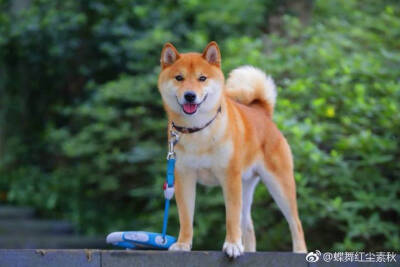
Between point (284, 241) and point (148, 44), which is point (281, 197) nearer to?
point (284, 241)

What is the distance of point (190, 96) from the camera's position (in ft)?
11.1

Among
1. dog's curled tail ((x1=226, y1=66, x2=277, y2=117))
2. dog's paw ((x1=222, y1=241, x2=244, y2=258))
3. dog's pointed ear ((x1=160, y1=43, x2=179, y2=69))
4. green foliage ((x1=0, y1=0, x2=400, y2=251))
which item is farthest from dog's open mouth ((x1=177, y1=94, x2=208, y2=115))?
green foliage ((x1=0, y1=0, x2=400, y2=251))

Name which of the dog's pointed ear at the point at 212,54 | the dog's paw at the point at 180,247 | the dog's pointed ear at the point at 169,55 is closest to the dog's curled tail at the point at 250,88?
the dog's pointed ear at the point at 212,54

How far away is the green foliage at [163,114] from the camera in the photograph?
5.69 m

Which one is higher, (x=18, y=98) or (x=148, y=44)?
(x=18, y=98)

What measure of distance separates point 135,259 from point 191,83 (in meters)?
0.97

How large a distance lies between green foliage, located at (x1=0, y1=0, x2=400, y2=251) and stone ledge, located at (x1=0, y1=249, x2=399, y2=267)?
2.02m

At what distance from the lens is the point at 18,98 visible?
11859 millimetres

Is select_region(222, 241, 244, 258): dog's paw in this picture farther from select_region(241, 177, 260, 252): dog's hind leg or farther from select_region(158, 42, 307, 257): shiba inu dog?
select_region(241, 177, 260, 252): dog's hind leg

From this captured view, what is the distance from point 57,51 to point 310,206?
17.4 ft

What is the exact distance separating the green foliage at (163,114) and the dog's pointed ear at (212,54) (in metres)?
2.00

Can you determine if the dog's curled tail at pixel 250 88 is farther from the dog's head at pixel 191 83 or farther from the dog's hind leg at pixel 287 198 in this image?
the dog's head at pixel 191 83

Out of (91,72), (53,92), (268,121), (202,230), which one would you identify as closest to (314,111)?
(202,230)

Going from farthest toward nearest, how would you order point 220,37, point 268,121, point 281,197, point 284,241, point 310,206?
point 220,37, point 284,241, point 310,206, point 268,121, point 281,197
